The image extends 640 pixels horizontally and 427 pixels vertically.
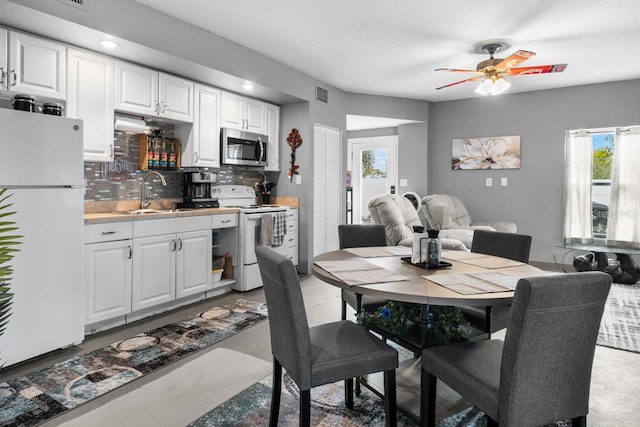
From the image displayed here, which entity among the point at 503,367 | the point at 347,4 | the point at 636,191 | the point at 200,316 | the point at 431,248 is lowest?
the point at 200,316

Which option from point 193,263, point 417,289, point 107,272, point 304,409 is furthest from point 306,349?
point 193,263

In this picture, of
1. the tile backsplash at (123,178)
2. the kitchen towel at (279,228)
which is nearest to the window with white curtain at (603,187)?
the kitchen towel at (279,228)

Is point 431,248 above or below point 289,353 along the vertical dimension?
above

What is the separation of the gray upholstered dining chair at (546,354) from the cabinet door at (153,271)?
8.95 ft

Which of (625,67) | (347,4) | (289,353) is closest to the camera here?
(289,353)

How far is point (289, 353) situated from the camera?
5.30ft

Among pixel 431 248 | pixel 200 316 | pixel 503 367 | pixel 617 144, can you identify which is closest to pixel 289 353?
pixel 503 367

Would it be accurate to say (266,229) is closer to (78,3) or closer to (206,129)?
(206,129)

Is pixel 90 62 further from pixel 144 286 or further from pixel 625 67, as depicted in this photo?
pixel 625 67

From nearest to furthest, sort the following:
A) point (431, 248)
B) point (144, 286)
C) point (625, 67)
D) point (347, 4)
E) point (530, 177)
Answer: point (431, 248) → point (347, 4) → point (144, 286) → point (625, 67) → point (530, 177)

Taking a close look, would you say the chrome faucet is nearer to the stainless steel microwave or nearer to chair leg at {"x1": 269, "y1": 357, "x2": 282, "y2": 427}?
the stainless steel microwave

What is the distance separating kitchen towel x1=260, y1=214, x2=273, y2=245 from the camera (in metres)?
4.42

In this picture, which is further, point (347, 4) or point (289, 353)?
point (347, 4)

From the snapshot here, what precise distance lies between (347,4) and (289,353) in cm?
266
